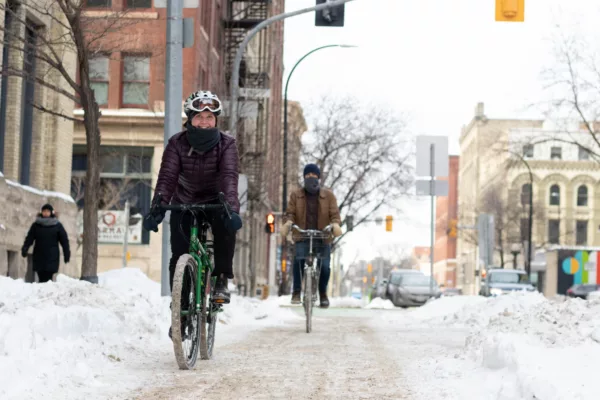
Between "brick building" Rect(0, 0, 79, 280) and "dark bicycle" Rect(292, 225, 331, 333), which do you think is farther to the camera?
"brick building" Rect(0, 0, 79, 280)

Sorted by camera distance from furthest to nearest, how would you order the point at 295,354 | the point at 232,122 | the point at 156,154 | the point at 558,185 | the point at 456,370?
the point at 558,185 < the point at 156,154 < the point at 232,122 < the point at 295,354 < the point at 456,370

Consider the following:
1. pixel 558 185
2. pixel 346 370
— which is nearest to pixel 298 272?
pixel 346 370

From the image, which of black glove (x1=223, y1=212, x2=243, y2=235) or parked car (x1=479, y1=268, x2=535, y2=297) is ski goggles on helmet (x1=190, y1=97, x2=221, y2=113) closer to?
black glove (x1=223, y1=212, x2=243, y2=235)

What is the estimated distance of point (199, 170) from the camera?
8.57 metres

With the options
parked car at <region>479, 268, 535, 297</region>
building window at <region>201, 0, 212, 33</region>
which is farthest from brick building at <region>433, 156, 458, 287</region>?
building window at <region>201, 0, 212, 33</region>

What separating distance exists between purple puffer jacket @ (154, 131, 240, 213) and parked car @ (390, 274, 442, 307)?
3120 centimetres

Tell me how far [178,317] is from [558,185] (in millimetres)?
95542

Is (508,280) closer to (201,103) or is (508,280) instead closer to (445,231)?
(201,103)

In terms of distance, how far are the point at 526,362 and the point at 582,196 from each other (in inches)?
3779

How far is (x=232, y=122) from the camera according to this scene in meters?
22.8

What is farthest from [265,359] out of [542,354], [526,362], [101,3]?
[101,3]

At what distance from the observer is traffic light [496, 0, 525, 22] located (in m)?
15.8

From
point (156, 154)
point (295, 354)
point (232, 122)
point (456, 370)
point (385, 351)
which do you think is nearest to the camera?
point (456, 370)

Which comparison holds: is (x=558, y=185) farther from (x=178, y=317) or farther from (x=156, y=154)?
(x=178, y=317)
